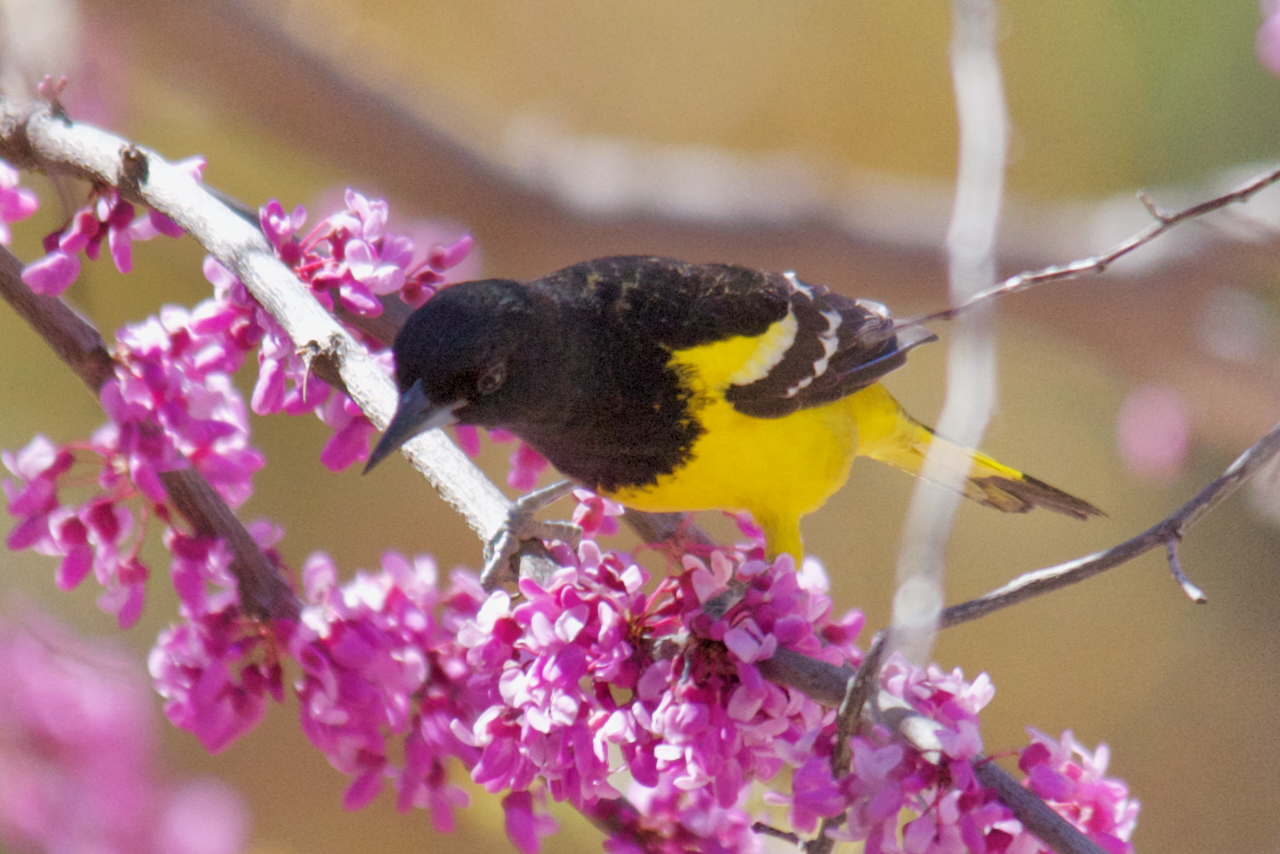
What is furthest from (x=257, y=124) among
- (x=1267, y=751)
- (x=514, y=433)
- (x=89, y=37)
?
(x=1267, y=751)

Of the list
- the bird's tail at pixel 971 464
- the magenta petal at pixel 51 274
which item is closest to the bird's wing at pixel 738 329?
the bird's tail at pixel 971 464

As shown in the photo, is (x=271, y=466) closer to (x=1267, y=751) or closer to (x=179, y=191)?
(x=179, y=191)

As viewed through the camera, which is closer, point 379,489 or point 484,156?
point 484,156

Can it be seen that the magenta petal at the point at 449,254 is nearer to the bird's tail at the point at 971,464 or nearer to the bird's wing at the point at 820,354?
the bird's wing at the point at 820,354

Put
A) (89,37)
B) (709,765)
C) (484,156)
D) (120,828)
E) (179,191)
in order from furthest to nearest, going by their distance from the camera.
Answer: (484,156) < (89,37) < (120,828) < (179,191) < (709,765)

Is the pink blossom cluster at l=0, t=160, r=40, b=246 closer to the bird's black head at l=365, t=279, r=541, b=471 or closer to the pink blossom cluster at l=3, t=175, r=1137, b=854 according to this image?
the pink blossom cluster at l=3, t=175, r=1137, b=854

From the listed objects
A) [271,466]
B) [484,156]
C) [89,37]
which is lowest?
[271,466]

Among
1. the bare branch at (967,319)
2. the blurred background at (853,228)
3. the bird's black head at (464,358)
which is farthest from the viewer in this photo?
the blurred background at (853,228)

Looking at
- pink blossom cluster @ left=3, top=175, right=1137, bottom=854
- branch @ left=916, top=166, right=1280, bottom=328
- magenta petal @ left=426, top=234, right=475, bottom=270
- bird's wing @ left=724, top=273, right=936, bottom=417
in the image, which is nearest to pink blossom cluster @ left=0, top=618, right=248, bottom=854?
pink blossom cluster @ left=3, top=175, right=1137, bottom=854
